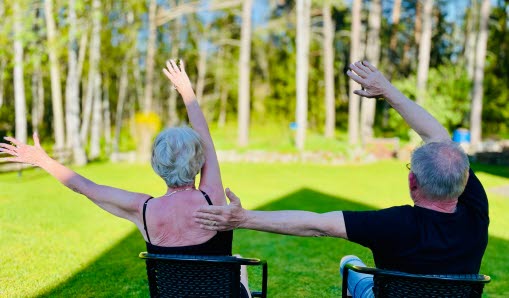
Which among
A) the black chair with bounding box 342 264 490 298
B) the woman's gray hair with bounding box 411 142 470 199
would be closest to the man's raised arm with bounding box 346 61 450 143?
the woman's gray hair with bounding box 411 142 470 199

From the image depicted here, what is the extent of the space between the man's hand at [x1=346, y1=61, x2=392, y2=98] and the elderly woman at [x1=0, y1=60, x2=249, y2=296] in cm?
92

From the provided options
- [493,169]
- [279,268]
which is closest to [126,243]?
[279,268]

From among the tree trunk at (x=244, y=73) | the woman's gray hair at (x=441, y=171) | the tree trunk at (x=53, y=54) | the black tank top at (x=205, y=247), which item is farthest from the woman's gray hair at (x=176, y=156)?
the tree trunk at (x=244, y=73)

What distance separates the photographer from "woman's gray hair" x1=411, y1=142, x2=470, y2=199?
2383 mm

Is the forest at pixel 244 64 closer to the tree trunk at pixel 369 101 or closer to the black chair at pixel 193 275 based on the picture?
the tree trunk at pixel 369 101

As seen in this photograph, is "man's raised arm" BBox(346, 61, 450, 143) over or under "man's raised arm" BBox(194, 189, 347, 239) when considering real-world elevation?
over

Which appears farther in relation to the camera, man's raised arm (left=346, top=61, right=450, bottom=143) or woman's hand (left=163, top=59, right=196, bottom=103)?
woman's hand (left=163, top=59, right=196, bottom=103)

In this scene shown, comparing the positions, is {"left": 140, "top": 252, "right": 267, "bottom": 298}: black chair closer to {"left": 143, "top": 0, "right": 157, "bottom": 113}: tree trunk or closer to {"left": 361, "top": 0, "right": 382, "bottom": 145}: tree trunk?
{"left": 143, "top": 0, "right": 157, "bottom": 113}: tree trunk

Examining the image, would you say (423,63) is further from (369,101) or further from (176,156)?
(176,156)

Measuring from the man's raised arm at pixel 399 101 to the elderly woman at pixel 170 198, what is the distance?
3.07 feet

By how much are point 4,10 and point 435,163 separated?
16.9 m

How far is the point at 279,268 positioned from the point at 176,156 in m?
3.60

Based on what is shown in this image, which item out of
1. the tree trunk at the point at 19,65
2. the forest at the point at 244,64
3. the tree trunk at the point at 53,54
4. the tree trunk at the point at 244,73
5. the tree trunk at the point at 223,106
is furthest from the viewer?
the tree trunk at the point at 223,106

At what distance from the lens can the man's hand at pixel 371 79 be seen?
2.84 meters
